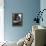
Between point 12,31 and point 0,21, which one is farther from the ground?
point 0,21

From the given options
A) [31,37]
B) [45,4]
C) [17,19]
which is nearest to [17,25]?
[17,19]

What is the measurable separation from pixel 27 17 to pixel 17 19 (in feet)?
1.41

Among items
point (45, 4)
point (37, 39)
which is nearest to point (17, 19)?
point (45, 4)

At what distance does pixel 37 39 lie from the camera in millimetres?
2691

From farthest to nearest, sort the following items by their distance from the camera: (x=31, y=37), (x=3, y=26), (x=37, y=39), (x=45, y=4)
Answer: (x=3, y=26)
(x=45, y=4)
(x=31, y=37)
(x=37, y=39)

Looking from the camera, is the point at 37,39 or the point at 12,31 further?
the point at 12,31

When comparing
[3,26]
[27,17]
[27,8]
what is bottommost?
[3,26]

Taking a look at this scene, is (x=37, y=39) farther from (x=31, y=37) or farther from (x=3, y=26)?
(x=3, y=26)

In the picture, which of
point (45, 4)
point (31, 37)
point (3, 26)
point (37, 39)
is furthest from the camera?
point (3, 26)

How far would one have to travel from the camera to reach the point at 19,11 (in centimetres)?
554

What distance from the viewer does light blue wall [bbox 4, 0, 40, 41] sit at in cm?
549

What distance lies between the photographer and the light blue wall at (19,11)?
18.0 feet

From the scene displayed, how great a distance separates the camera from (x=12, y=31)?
5.55 meters

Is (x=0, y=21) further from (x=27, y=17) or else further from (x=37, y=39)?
(x=37, y=39)
